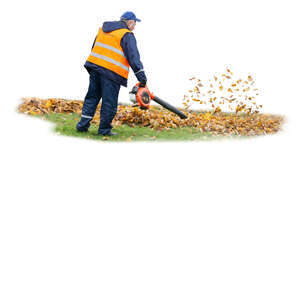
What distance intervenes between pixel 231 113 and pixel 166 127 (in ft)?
4.37

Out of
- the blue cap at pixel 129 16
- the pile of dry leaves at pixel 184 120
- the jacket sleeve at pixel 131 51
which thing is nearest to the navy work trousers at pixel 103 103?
the jacket sleeve at pixel 131 51

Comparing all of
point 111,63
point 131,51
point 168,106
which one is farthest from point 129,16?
point 168,106

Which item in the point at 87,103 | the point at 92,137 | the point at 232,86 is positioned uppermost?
the point at 232,86

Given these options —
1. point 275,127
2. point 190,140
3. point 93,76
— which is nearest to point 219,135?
point 190,140

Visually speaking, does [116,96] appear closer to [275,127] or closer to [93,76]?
[93,76]

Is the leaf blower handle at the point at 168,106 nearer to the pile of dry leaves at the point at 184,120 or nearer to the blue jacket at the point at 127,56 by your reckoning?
the pile of dry leaves at the point at 184,120

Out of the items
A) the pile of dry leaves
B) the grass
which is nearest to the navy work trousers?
the grass

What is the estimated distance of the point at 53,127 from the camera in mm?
6145

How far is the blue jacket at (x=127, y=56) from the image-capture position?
5.99m

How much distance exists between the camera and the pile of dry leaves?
6.66m

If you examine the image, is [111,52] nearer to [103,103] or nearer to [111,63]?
[111,63]

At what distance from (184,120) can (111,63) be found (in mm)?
1495

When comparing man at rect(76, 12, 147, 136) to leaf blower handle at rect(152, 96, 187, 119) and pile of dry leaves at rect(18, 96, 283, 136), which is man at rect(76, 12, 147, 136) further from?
pile of dry leaves at rect(18, 96, 283, 136)

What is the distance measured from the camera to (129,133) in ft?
20.7
